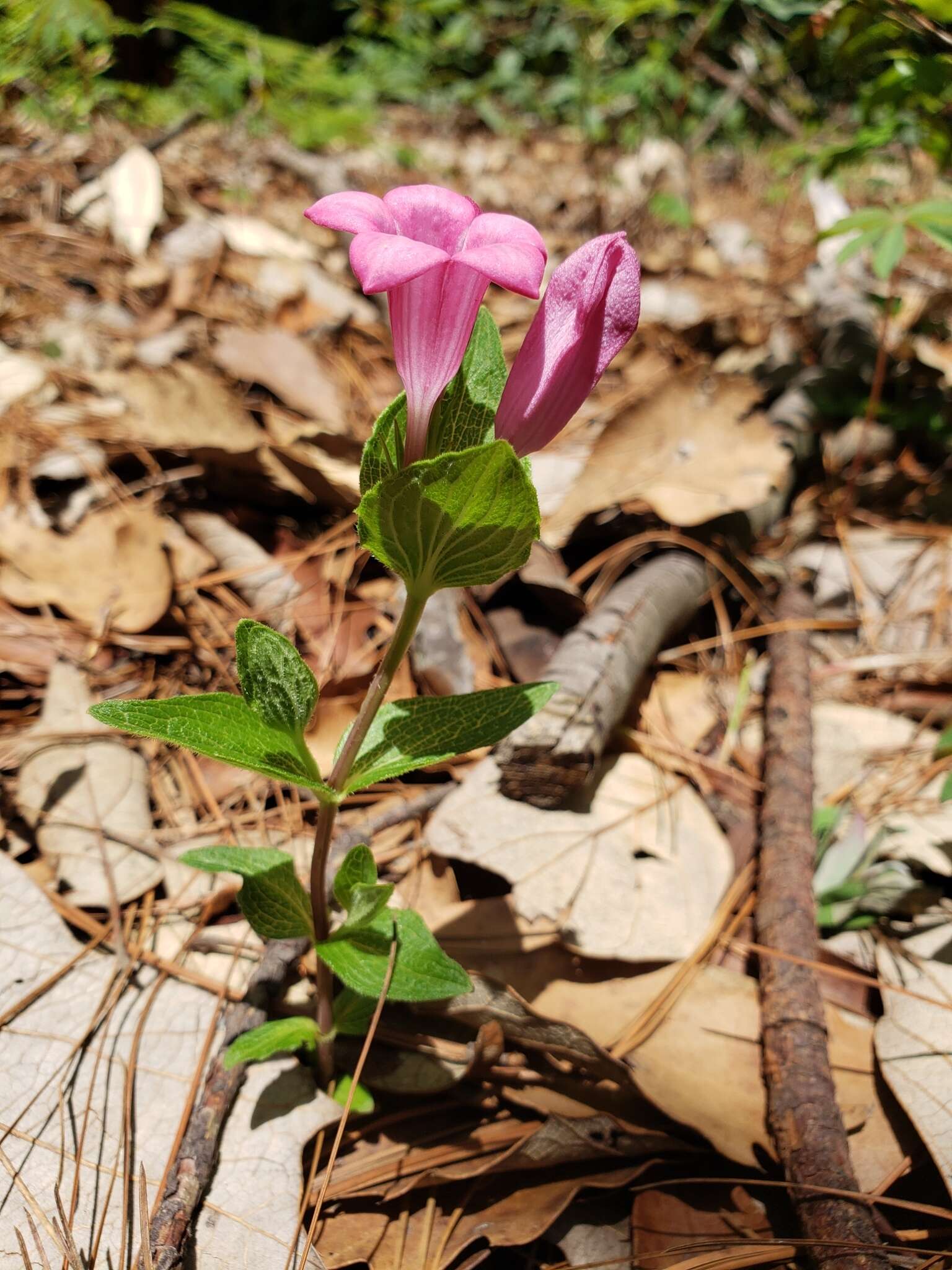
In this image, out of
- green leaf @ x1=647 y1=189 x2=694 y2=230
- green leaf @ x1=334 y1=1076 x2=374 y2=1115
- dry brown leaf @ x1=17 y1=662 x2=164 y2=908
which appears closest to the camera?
green leaf @ x1=334 y1=1076 x2=374 y2=1115

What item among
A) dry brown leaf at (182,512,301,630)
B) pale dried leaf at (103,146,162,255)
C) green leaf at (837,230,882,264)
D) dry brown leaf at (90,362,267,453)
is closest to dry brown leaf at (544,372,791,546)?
green leaf at (837,230,882,264)

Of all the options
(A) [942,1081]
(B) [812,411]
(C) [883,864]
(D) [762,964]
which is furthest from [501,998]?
(B) [812,411]

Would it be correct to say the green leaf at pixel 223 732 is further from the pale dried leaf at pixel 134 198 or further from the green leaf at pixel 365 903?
the pale dried leaf at pixel 134 198

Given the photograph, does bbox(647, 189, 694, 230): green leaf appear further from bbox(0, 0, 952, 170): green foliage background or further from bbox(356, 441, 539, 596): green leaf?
bbox(356, 441, 539, 596): green leaf

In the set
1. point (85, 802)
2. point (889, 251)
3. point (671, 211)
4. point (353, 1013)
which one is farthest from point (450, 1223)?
point (671, 211)

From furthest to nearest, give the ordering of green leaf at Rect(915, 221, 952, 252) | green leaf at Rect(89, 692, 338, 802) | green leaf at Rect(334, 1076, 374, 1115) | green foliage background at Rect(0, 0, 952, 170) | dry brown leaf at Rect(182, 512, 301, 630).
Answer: green foliage background at Rect(0, 0, 952, 170) < green leaf at Rect(915, 221, 952, 252) < dry brown leaf at Rect(182, 512, 301, 630) < green leaf at Rect(334, 1076, 374, 1115) < green leaf at Rect(89, 692, 338, 802)

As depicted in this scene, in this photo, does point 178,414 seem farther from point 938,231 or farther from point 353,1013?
point 938,231

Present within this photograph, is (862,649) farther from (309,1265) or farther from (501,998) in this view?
(309,1265)

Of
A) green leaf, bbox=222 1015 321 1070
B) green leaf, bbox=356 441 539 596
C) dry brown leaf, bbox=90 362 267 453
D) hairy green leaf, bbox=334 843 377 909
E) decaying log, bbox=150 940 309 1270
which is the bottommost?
decaying log, bbox=150 940 309 1270
